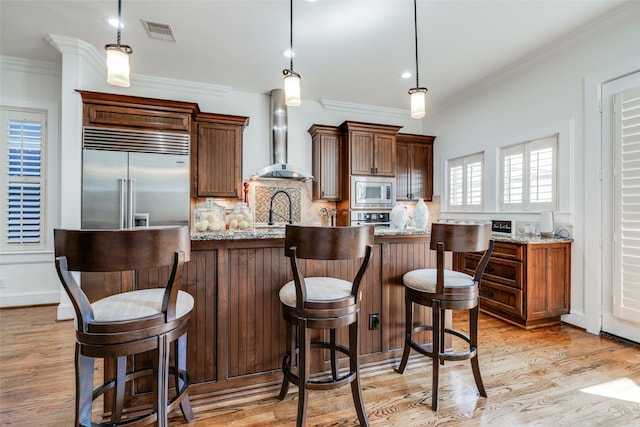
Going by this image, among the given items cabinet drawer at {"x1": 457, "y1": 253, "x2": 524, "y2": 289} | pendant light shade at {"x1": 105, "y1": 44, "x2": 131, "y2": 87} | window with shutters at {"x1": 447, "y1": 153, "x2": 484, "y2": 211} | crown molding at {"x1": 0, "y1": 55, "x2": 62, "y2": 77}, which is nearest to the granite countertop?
cabinet drawer at {"x1": 457, "y1": 253, "x2": 524, "y2": 289}

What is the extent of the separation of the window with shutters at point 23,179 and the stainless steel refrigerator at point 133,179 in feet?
3.73

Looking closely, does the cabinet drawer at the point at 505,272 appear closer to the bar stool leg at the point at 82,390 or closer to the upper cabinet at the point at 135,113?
the bar stool leg at the point at 82,390

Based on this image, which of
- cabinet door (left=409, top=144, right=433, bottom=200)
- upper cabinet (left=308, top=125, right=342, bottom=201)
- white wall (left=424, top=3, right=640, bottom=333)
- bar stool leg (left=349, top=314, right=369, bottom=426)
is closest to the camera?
bar stool leg (left=349, top=314, right=369, bottom=426)

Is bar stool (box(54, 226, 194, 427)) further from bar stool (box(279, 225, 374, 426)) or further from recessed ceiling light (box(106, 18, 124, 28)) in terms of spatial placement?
recessed ceiling light (box(106, 18, 124, 28))

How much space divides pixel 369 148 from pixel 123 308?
3805 millimetres

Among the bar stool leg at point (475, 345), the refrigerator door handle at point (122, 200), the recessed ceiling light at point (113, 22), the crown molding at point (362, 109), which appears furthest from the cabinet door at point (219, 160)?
the bar stool leg at point (475, 345)

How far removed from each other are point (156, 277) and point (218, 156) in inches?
101

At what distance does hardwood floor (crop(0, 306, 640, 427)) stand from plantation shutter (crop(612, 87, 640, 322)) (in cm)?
41

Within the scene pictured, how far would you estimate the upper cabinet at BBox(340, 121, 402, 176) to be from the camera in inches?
168

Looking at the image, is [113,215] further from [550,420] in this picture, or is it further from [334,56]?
[550,420]

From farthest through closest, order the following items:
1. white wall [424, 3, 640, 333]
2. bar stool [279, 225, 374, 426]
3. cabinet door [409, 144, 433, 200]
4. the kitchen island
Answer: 1. cabinet door [409, 144, 433, 200]
2. white wall [424, 3, 640, 333]
3. the kitchen island
4. bar stool [279, 225, 374, 426]

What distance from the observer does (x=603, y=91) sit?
2.67 m

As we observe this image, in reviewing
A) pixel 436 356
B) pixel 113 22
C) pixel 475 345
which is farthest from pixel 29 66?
pixel 475 345

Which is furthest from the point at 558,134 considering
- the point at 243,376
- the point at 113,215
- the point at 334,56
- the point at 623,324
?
the point at 113,215
